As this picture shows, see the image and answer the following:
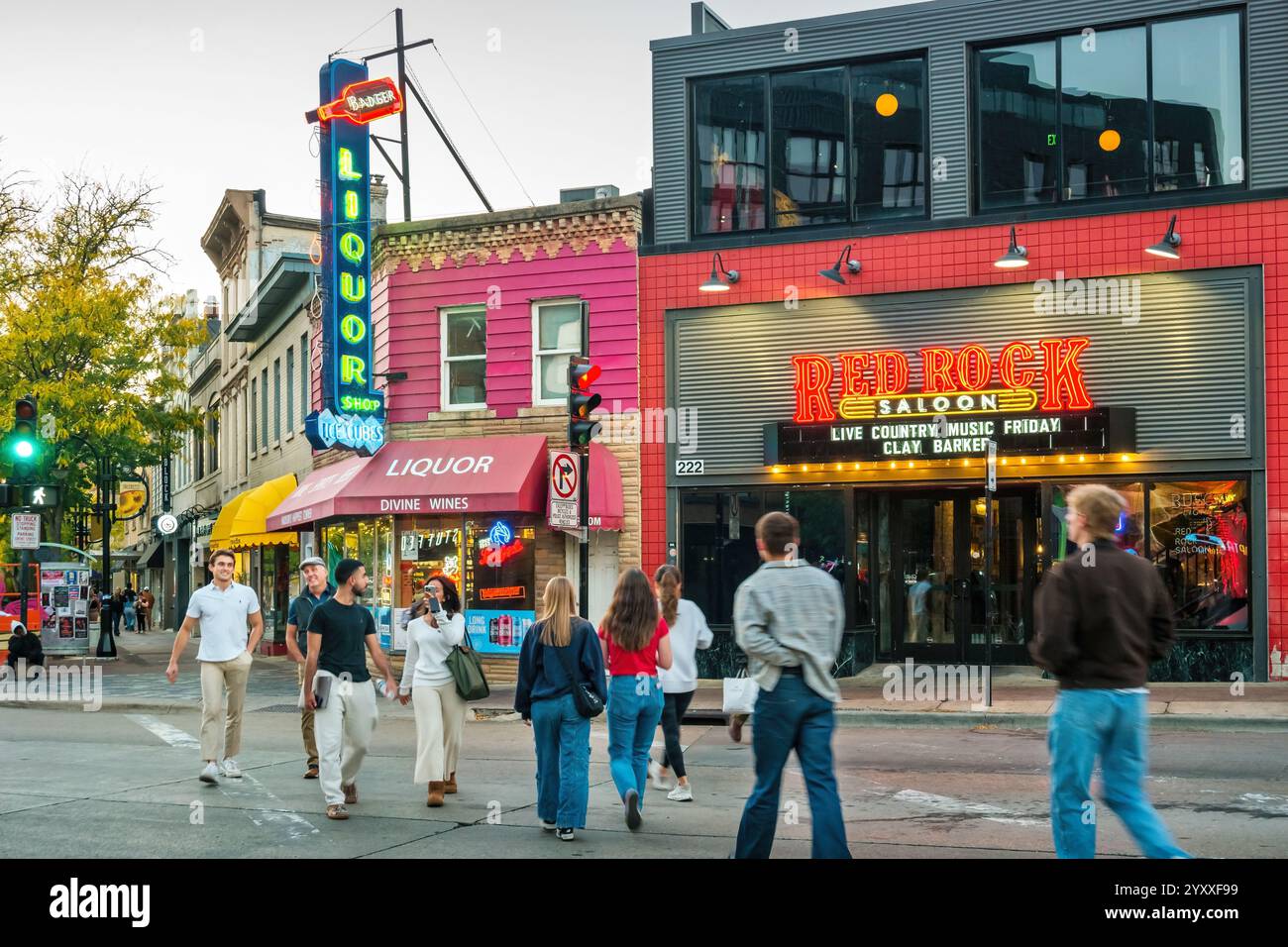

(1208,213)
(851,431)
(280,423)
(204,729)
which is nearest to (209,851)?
(204,729)

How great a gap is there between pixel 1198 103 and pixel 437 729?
1404 centimetres

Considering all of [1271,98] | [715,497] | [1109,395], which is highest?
[1271,98]

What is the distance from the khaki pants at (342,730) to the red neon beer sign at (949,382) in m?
10.9

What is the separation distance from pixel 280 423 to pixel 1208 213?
21.3 meters

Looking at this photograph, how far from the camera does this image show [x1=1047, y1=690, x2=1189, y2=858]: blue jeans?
6207 millimetres

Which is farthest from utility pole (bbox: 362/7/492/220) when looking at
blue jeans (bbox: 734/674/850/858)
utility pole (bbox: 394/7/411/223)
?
blue jeans (bbox: 734/674/850/858)

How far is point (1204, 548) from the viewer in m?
18.0

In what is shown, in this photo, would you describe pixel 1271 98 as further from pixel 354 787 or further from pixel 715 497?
pixel 354 787

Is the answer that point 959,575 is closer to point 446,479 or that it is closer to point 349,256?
point 446,479

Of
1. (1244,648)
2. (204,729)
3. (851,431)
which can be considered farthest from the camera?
(851,431)

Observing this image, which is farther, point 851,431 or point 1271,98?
point 851,431

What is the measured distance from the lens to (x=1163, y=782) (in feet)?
35.8

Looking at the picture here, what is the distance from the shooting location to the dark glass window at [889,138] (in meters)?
19.8

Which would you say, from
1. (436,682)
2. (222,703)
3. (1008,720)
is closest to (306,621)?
(222,703)
